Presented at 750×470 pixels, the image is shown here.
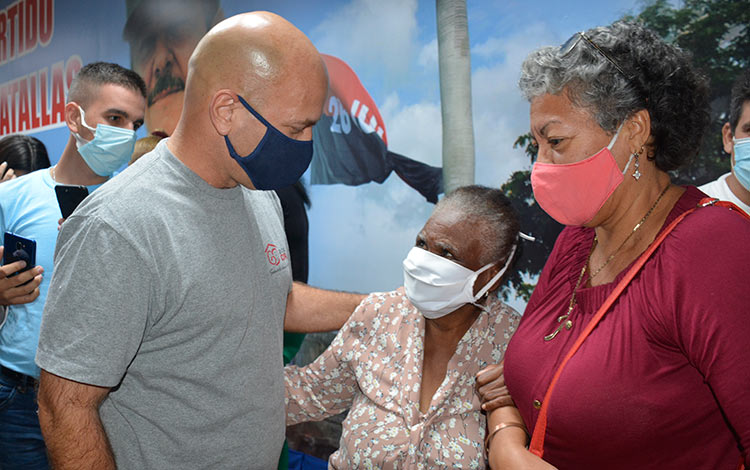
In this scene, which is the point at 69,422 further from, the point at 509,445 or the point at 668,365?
the point at 668,365

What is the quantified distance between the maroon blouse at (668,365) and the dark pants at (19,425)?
2.14 m

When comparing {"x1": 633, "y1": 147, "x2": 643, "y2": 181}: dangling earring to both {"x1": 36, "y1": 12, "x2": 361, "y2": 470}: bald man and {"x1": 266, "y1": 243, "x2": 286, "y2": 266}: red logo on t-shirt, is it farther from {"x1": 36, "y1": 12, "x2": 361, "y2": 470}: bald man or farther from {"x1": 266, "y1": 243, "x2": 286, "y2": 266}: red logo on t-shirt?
{"x1": 266, "y1": 243, "x2": 286, "y2": 266}: red logo on t-shirt

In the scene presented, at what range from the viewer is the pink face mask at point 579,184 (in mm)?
1244

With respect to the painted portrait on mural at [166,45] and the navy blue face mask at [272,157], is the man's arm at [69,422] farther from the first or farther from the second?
the painted portrait on mural at [166,45]

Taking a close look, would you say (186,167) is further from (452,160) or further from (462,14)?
(462,14)

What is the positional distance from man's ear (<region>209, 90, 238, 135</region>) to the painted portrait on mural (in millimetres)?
2670

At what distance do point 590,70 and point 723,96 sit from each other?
0.92m

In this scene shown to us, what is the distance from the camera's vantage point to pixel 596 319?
1215mm

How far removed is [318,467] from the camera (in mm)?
2990

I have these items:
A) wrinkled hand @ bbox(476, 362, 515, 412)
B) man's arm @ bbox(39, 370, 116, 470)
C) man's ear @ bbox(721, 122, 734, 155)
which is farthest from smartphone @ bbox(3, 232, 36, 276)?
man's ear @ bbox(721, 122, 734, 155)

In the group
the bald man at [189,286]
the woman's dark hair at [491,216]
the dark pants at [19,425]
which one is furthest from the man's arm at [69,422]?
the dark pants at [19,425]

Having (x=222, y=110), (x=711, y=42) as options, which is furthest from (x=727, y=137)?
(x=222, y=110)

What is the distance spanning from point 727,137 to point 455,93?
1137 millimetres

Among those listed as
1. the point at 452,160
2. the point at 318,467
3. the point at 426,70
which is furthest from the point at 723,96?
the point at 318,467
